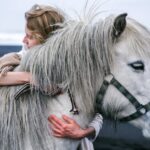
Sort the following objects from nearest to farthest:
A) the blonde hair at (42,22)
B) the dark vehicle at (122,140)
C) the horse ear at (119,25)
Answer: the horse ear at (119,25), the blonde hair at (42,22), the dark vehicle at (122,140)

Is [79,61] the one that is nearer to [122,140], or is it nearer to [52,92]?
[52,92]

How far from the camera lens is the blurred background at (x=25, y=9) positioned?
329cm

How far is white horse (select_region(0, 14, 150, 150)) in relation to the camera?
207 cm

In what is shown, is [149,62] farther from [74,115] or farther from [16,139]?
[16,139]

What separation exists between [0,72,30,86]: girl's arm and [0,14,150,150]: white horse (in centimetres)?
3

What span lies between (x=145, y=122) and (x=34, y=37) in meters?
0.60

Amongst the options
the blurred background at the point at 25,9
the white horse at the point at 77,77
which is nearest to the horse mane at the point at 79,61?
the white horse at the point at 77,77

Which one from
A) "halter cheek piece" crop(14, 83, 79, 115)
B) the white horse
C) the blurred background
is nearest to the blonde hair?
the white horse

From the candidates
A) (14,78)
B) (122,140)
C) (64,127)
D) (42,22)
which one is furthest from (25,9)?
(64,127)

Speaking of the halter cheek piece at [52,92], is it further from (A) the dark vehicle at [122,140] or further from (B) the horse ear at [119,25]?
(A) the dark vehicle at [122,140]

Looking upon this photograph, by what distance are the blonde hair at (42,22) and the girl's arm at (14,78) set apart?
185 mm

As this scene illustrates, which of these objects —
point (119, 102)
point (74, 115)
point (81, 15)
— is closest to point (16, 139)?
point (74, 115)

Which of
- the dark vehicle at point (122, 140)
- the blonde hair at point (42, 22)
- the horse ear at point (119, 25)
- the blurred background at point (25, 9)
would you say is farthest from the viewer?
the dark vehicle at point (122, 140)

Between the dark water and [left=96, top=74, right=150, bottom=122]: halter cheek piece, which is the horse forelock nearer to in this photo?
[left=96, top=74, right=150, bottom=122]: halter cheek piece
